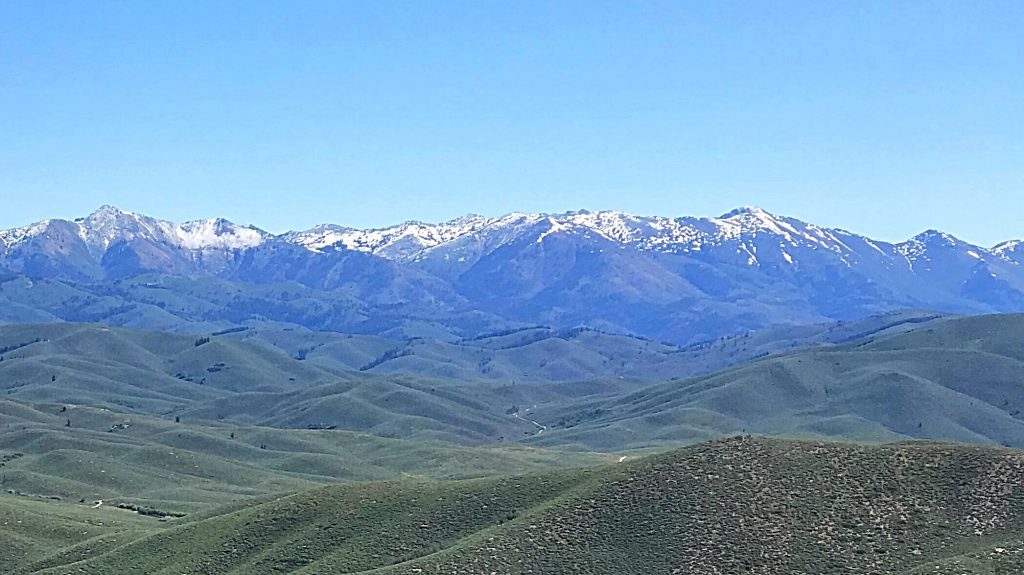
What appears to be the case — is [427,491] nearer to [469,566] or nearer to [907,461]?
[469,566]

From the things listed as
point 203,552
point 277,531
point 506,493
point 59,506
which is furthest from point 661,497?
point 59,506

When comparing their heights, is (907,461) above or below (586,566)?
A: above

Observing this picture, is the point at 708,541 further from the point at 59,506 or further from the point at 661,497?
the point at 59,506

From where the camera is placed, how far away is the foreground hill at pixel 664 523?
9806cm

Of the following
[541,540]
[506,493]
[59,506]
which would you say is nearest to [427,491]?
[506,493]

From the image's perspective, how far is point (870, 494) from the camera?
106125 mm

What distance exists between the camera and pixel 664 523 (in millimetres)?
108000

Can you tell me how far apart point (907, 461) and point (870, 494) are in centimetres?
740

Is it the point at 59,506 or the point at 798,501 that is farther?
the point at 59,506

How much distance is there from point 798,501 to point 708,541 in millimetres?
10570

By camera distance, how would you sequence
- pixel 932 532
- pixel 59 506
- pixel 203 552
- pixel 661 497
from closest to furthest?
pixel 932 532
pixel 661 497
pixel 203 552
pixel 59 506

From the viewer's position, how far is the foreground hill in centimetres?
9806

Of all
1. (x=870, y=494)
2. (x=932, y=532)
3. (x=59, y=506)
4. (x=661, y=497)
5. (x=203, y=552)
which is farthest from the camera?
(x=59, y=506)

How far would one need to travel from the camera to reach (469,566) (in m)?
101
